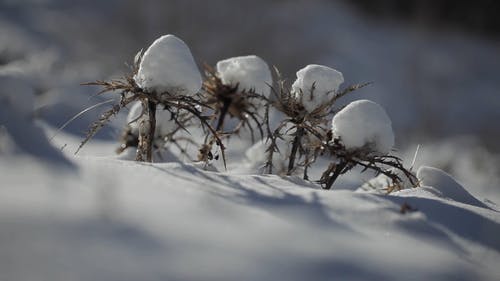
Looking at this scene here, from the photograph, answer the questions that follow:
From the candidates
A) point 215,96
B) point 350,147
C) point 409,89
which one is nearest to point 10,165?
point 215,96

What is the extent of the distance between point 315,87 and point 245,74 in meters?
0.30

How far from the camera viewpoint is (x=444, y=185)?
1.49 m

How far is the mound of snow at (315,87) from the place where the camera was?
135 centimetres

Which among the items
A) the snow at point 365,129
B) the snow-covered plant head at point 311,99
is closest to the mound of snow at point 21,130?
the snow-covered plant head at point 311,99

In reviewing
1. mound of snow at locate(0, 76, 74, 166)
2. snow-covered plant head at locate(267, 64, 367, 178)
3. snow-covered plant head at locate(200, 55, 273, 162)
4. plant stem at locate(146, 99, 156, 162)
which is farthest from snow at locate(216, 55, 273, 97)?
mound of snow at locate(0, 76, 74, 166)

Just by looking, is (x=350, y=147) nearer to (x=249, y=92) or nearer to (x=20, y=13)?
(x=249, y=92)

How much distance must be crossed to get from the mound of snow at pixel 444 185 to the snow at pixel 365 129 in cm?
32

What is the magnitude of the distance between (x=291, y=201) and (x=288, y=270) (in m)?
0.26

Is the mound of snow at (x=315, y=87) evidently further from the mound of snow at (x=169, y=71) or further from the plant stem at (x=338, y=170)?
the mound of snow at (x=169, y=71)

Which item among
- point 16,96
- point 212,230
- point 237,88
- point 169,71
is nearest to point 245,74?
point 237,88

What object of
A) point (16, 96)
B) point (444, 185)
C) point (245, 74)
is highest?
point (245, 74)

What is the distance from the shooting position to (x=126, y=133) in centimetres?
179

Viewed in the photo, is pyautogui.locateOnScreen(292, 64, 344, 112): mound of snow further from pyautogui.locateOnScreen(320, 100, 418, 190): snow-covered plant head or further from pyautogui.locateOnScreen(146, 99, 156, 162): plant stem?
pyautogui.locateOnScreen(146, 99, 156, 162): plant stem

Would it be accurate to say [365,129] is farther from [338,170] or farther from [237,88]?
[237,88]
